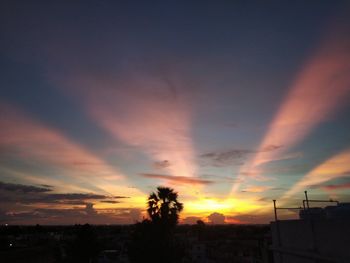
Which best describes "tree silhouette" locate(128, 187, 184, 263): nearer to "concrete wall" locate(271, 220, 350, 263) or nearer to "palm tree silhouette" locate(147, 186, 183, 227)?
"palm tree silhouette" locate(147, 186, 183, 227)

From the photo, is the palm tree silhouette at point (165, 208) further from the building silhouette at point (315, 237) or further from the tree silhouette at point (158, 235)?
the building silhouette at point (315, 237)

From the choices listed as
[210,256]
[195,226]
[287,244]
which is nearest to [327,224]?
[287,244]

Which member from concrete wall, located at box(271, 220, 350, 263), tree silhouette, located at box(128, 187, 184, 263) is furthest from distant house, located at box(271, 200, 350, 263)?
tree silhouette, located at box(128, 187, 184, 263)

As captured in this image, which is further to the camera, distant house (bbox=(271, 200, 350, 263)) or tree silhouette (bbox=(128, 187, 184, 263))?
tree silhouette (bbox=(128, 187, 184, 263))

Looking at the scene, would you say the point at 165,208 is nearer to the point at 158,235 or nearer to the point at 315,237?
the point at 158,235

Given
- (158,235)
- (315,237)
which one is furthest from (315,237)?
(158,235)

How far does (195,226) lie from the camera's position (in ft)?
425

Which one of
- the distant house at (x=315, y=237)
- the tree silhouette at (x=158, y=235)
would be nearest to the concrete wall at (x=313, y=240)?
the distant house at (x=315, y=237)

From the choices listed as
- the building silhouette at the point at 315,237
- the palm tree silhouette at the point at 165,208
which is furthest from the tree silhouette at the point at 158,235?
the building silhouette at the point at 315,237

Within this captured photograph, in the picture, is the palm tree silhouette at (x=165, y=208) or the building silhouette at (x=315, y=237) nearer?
the building silhouette at (x=315, y=237)

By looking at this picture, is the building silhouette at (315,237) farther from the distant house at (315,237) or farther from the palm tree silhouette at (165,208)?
the palm tree silhouette at (165,208)

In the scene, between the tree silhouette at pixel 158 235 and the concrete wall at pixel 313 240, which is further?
the tree silhouette at pixel 158 235

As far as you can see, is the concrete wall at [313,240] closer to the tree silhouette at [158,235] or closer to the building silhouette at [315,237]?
the building silhouette at [315,237]

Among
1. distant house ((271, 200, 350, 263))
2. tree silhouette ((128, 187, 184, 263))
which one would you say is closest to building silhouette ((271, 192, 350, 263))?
distant house ((271, 200, 350, 263))
